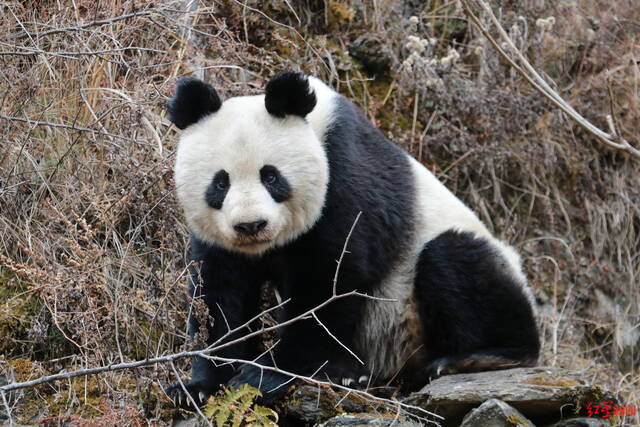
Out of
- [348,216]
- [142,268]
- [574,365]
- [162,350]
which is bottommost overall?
[574,365]

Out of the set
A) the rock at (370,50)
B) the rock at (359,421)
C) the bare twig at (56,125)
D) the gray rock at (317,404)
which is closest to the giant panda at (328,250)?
the gray rock at (317,404)

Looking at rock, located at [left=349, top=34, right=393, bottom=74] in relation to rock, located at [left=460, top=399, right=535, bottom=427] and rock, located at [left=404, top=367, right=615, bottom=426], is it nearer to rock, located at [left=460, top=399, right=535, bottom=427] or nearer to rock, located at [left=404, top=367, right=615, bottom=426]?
rock, located at [left=404, top=367, right=615, bottom=426]

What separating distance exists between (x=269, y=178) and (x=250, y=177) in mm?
107

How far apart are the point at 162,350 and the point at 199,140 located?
161cm

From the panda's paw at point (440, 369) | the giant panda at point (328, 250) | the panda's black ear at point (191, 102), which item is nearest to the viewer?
the giant panda at point (328, 250)

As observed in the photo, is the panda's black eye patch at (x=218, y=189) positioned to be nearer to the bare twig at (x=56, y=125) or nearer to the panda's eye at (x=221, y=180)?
the panda's eye at (x=221, y=180)

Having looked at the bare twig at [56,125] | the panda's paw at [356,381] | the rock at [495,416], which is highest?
the bare twig at [56,125]

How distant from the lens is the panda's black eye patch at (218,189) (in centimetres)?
427

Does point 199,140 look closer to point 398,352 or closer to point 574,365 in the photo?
point 398,352

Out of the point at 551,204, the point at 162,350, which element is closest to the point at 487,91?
the point at 551,204

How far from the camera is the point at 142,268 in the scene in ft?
18.1

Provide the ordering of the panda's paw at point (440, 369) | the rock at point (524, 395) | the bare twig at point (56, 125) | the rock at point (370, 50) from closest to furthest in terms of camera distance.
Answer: the rock at point (524, 395) → the panda's paw at point (440, 369) → the bare twig at point (56, 125) → the rock at point (370, 50)

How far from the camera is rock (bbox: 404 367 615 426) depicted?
13.7 feet

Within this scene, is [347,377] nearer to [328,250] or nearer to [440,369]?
[440,369]
